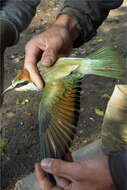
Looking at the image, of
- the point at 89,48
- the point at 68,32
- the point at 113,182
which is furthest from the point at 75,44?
the point at 89,48

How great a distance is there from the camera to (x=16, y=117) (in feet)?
10.6

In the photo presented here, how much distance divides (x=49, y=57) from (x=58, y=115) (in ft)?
0.73

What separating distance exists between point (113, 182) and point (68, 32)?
0.66 m

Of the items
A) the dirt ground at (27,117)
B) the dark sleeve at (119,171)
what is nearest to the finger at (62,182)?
the dark sleeve at (119,171)

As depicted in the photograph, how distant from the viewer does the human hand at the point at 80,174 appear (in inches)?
60.0

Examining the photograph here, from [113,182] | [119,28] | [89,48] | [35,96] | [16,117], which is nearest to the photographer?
[113,182]

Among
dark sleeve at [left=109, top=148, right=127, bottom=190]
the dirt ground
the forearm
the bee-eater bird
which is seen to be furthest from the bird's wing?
the dirt ground

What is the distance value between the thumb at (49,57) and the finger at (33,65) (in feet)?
0.15

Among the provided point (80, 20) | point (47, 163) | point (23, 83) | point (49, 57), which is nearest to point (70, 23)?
point (80, 20)

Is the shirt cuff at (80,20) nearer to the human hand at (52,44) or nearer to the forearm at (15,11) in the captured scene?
the human hand at (52,44)

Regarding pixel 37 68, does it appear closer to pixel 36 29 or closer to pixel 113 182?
pixel 113 182

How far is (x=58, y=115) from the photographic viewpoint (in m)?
1.55

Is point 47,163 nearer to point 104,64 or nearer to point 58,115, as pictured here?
point 58,115

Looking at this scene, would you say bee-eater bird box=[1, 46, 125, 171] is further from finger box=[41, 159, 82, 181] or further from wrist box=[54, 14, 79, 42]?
wrist box=[54, 14, 79, 42]
